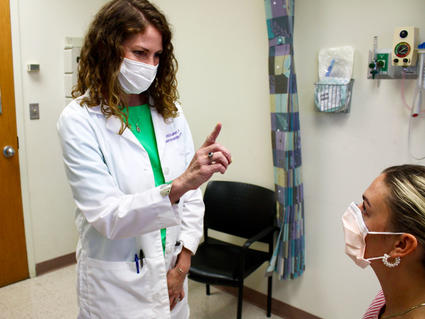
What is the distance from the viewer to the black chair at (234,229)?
219 centimetres

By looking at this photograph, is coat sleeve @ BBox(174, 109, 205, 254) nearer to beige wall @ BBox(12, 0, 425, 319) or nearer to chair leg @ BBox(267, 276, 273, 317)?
beige wall @ BBox(12, 0, 425, 319)

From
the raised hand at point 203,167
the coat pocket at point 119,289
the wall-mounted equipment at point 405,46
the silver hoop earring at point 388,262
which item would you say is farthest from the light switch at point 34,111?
the silver hoop earring at point 388,262

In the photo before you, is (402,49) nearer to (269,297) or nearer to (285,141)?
(285,141)

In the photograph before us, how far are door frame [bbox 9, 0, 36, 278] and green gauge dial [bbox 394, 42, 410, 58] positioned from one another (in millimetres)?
2445

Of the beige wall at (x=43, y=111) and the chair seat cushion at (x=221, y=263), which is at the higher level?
the beige wall at (x=43, y=111)

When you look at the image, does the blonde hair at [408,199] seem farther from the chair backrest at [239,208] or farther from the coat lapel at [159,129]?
the chair backrest at [239,208]

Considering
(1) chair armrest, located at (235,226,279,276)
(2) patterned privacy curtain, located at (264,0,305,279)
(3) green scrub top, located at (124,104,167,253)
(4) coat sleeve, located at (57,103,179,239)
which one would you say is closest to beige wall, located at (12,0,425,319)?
(2) patterned privacy curtain, located at (264,0,305,279)

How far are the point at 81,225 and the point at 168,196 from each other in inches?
14.4

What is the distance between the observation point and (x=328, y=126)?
2209 mm

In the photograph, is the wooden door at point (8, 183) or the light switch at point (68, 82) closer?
the wooden door at point (8, 183)

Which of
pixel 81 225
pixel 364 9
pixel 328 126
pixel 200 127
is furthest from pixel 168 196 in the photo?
pixel 200 127

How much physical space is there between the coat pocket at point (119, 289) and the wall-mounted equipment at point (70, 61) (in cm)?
208

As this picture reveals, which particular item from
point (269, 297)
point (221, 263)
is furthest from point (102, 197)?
point (269, 297)

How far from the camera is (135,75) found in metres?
1.32
